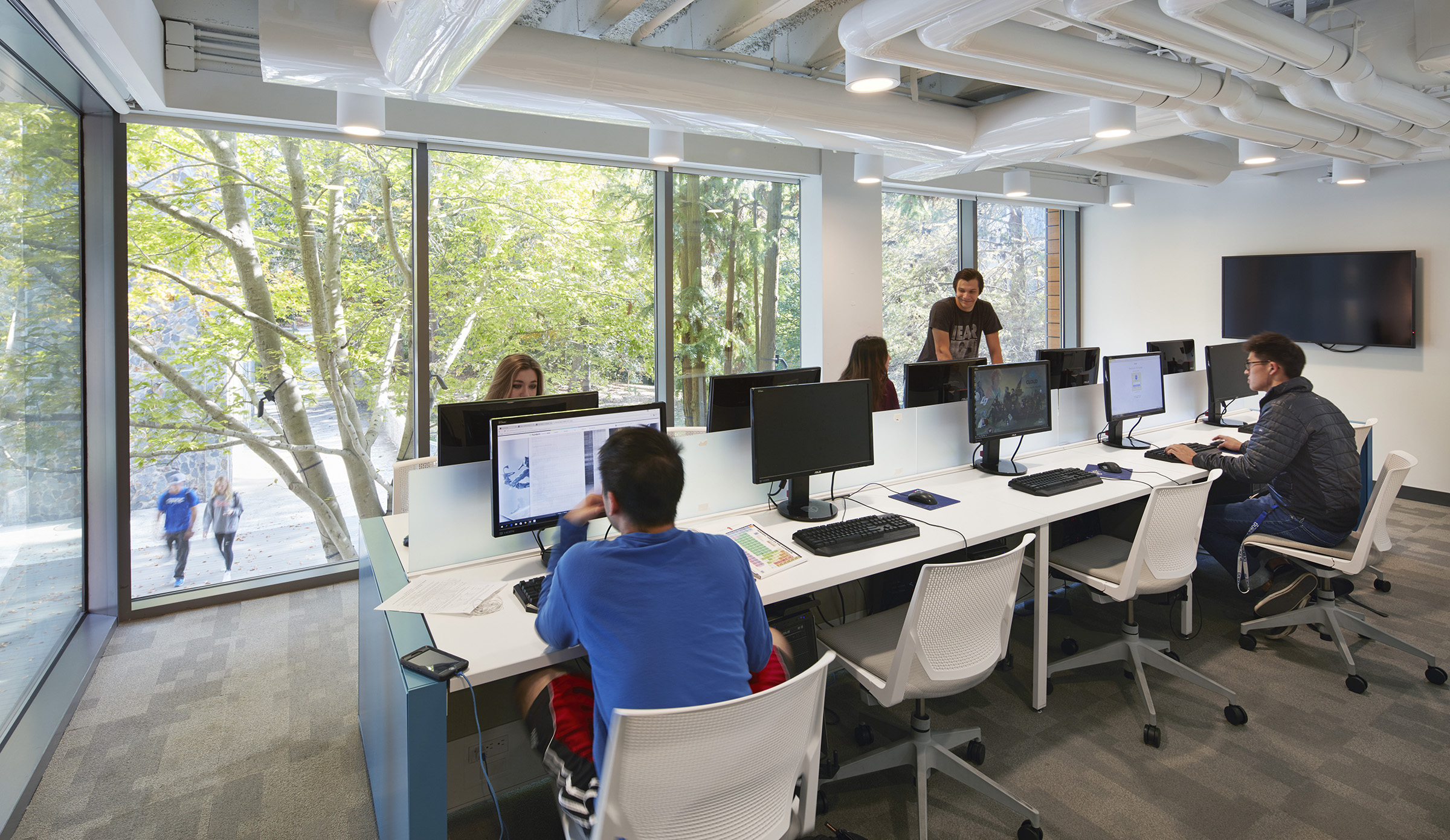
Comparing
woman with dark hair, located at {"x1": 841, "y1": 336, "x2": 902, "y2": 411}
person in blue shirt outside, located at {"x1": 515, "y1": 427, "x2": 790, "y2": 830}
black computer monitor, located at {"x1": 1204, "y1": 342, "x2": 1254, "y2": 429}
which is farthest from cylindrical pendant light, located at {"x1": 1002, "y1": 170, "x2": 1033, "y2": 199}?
person in blue shirt outside, located at {"x1": 515, "y1": 427, "x2": 790, "y2": 830}

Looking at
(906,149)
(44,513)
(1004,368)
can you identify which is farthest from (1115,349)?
(44,513)

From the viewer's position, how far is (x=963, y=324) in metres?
5.06

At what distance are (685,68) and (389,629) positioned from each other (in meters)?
2.54

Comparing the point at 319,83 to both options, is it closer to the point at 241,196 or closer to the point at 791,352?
the point at 241,196

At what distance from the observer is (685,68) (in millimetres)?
3305

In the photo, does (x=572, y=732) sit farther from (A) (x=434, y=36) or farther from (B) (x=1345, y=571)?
(B) (x=1345, y=571)

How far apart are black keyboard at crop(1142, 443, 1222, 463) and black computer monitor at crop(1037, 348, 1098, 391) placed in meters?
0.50

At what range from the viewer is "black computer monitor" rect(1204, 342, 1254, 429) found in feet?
14.9

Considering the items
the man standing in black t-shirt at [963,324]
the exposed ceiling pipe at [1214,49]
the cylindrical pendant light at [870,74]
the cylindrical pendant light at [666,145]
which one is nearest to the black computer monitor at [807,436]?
the cylindrical pendant light at [870,74]

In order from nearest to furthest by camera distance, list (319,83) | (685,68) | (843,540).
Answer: (843,540)
(319,83)
(685,68)

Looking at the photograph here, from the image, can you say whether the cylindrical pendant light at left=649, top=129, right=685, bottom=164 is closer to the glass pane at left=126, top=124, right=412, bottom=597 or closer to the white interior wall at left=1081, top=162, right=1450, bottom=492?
the glass pane at left=126, top=124, right=412, bottom=597

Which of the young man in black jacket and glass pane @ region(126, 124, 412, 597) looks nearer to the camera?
the young man in black jacket

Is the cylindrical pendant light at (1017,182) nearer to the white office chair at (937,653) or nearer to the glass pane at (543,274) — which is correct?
the glass pane at (543,274)

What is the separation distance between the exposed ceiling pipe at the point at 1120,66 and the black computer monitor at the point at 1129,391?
1186 millimetres
